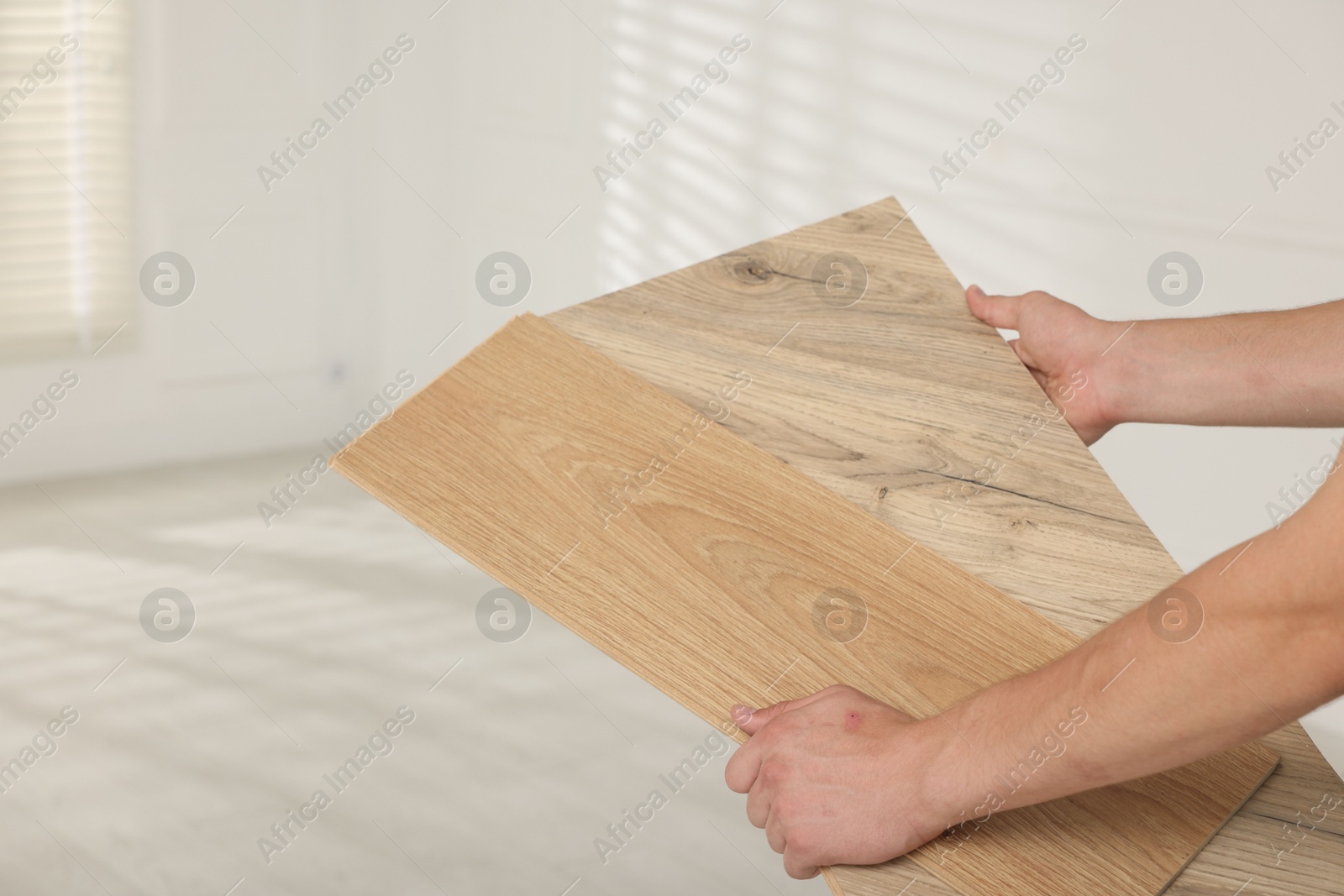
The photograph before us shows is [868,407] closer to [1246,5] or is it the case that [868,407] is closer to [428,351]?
[1246,5]

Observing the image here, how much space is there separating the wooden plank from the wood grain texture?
24 millimetres

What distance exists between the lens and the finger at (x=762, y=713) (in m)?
0.75

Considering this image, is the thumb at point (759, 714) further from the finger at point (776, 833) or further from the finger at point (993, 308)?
the finger at point (993, 308)

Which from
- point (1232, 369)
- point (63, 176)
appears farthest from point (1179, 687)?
point (63, 176)

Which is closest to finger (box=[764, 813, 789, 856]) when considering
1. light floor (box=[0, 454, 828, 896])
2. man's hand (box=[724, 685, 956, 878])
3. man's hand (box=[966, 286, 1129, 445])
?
man's hand (box=[724, 685, 956, 878])

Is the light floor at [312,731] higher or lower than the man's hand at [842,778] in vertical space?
lower

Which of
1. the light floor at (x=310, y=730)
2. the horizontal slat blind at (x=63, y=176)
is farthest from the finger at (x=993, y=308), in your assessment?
the horizontal slat blind at (x=63, y=176)

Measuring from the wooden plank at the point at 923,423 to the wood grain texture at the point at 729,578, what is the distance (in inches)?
0.9

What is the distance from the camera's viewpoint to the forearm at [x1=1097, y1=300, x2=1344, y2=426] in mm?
973

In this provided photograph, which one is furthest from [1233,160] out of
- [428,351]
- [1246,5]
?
[428,351]

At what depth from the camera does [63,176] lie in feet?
11.2

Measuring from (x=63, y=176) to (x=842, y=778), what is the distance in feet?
11.3

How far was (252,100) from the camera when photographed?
3576 millimetres

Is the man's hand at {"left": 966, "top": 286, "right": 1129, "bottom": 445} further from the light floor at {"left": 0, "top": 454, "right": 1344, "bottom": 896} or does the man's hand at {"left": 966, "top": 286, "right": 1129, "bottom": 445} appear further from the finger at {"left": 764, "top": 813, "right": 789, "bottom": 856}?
the light floor at {"left": 0, "top": 454, "right": 1344, "bottom": 896}
